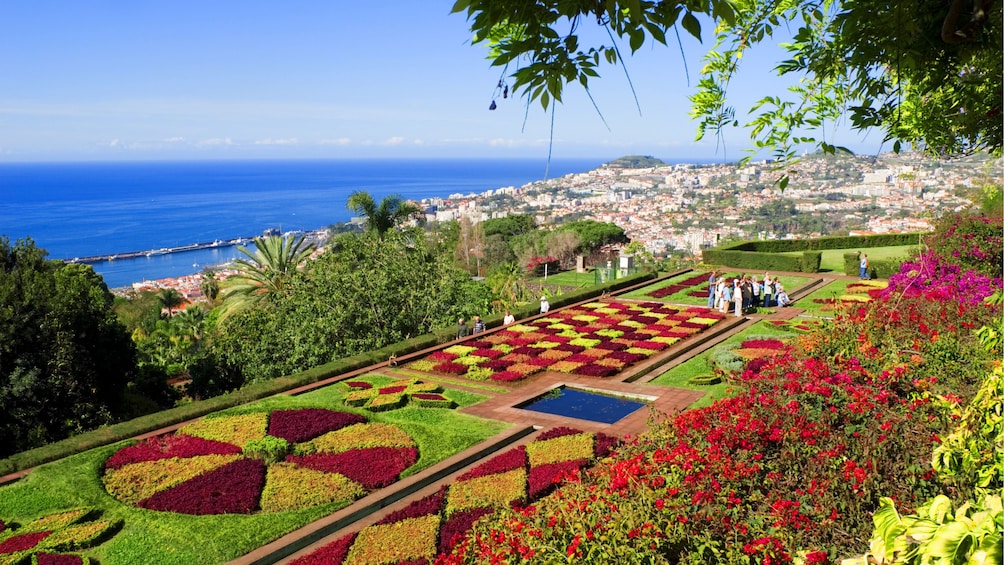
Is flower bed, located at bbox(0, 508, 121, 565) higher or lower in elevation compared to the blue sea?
higher

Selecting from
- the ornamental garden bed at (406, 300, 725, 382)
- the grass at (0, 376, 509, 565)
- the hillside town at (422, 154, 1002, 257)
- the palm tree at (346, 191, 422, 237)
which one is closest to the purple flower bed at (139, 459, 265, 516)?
the grass at (0, 376, 509, 565)

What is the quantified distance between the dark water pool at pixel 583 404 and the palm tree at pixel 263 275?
30.6ft

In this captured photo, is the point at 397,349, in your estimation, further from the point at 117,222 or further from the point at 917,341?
the point at 117,222

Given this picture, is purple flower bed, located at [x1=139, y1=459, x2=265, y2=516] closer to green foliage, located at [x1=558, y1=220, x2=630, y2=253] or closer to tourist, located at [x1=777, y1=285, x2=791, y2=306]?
tourist, located at [x1=777, y1=285, x2=791, y2=306]

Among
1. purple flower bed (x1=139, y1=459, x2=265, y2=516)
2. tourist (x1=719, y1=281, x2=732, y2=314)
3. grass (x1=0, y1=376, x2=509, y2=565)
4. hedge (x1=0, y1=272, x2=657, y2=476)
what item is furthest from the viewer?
tourist (x1=719, y1=281, x2=732, y2=314)

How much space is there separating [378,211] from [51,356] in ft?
57.4

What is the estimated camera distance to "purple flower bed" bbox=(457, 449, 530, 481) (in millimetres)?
8922

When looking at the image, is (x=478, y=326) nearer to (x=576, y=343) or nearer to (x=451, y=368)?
(x=576, y=343)

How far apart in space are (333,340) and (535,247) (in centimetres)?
2465

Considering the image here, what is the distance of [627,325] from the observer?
1783cm

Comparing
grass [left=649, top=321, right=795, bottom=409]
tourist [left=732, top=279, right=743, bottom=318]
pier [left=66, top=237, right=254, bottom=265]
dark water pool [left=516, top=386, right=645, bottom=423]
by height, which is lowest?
pier [left=66, top=237, right=254, bottom=265]

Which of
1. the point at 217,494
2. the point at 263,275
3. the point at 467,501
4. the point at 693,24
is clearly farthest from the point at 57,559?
the point at 263,275

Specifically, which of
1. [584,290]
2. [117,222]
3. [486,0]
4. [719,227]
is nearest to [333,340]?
[584,290]

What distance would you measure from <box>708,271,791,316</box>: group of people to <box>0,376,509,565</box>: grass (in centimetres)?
1012
